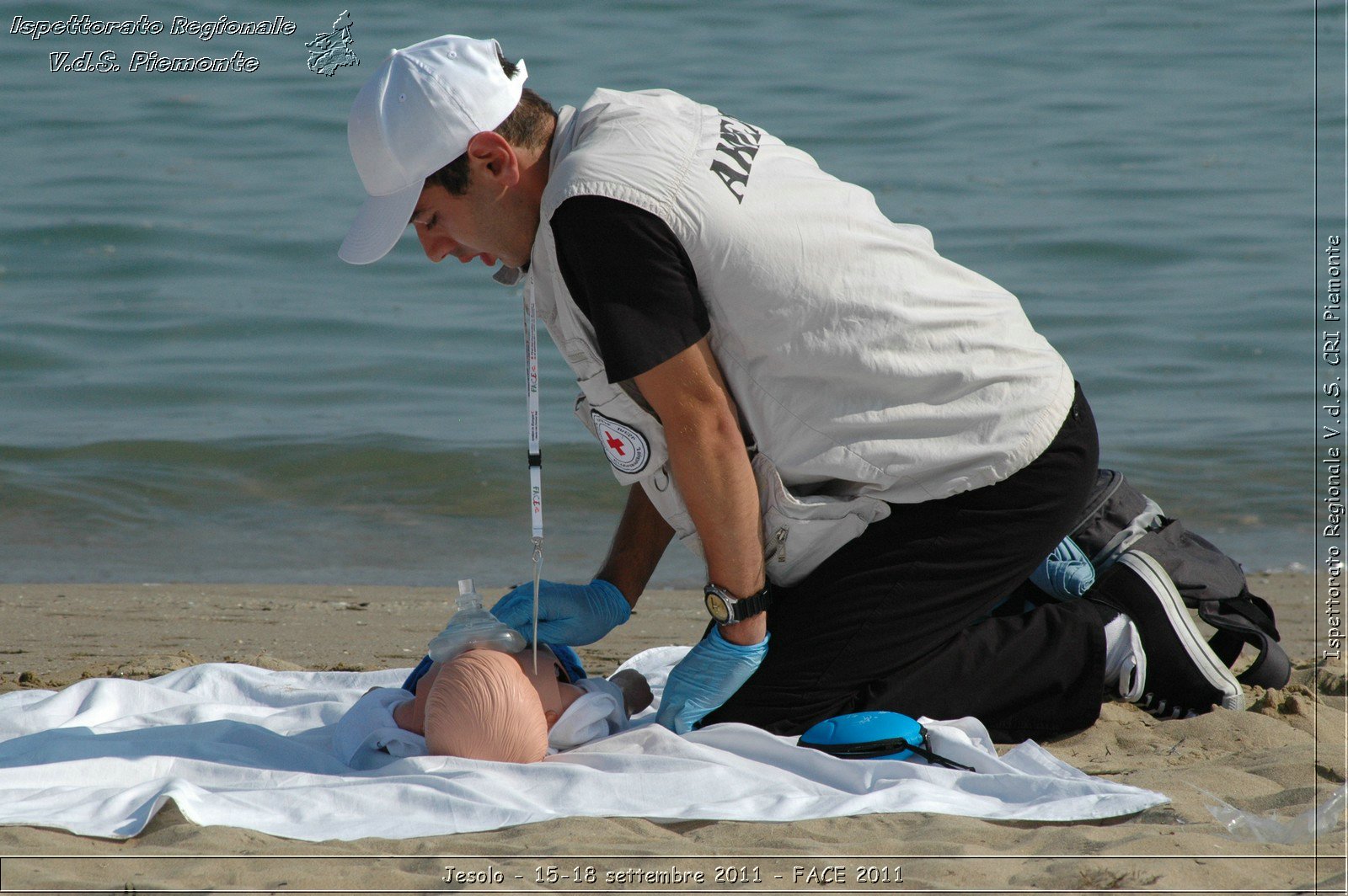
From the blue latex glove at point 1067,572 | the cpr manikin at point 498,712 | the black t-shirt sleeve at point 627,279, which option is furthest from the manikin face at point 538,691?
the blue latex glove at point 1067,572

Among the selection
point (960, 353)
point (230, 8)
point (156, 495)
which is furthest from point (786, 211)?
point (230, 8)

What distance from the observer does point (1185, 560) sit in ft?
10.3

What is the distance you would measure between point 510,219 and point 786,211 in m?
0.53

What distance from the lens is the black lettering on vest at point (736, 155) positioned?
2.50 meters

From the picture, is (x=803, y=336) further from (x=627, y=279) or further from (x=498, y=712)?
(x=498, y=712)

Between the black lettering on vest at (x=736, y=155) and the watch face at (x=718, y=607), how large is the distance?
77 cm

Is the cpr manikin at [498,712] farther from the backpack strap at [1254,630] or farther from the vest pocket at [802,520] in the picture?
the backpack strap at [1254,630]

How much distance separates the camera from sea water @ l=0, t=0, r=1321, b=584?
551 cm

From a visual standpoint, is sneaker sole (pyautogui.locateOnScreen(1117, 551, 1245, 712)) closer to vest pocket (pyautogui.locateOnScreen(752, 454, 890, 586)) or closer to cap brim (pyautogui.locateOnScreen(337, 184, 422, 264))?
vest pocket (pyautogui.locateOnScreen(752, 454, 890, 586))

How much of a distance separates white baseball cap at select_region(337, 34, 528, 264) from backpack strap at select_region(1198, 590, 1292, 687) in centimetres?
198

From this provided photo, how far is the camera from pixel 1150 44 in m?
13.0

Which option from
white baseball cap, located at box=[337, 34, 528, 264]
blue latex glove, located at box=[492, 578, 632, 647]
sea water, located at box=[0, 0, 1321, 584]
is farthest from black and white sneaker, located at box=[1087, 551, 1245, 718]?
sea water, located at box=[0, 0, 1321, 584]

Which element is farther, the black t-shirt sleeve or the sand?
the black t-shirt sleeve

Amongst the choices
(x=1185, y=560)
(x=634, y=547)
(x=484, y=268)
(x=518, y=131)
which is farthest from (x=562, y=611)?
(x=484, y=268)
